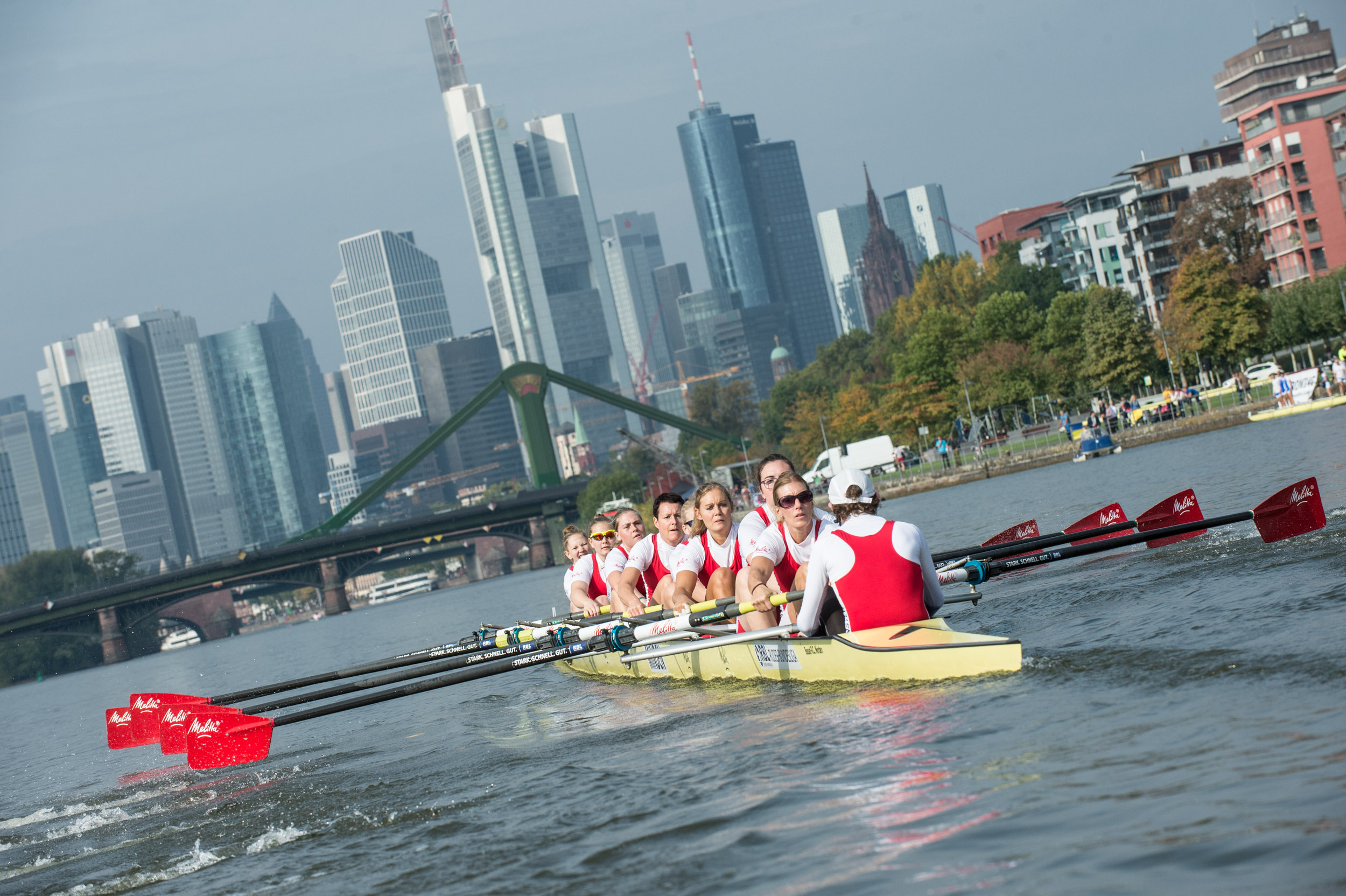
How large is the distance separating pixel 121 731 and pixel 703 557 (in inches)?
310

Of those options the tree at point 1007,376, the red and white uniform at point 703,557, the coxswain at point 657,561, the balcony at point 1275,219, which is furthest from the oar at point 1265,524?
the balcony at point 1275,219

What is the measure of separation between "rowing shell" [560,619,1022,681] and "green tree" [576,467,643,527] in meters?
97.2

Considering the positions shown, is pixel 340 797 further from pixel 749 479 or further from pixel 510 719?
pixel 749 479

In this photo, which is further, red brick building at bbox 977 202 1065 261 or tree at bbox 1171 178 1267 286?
red brick building at bbox 977 202 1065 261

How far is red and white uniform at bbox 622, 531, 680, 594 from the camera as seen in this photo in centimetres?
1308

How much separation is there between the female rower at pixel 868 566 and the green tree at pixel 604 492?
99057mm

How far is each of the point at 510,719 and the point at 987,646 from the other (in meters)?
7.20

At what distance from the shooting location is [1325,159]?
77438mm

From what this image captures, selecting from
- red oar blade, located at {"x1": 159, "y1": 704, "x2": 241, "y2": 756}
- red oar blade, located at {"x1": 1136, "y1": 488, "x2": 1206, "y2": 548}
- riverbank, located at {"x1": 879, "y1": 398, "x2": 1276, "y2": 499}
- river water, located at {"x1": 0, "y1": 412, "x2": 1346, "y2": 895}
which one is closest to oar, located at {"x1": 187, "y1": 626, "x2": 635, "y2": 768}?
red oar blade, located at {"x1": 159, "y1": 704, "x2": 241, "y2": 756}

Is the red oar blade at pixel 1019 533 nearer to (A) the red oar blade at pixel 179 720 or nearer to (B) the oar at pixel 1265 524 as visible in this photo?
(B) the oar at pixel 1265 524

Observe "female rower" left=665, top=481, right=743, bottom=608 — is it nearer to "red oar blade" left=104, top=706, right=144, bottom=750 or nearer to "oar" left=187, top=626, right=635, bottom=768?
"oar" left=187, top=626, right=635, bottom=768

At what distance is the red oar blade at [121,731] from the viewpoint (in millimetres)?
14617

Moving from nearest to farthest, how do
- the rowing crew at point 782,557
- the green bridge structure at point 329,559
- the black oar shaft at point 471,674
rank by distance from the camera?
the rowing crew at point 782,557 → the black oar shaft at point 471,674 → the green bridge structure at point 329,559

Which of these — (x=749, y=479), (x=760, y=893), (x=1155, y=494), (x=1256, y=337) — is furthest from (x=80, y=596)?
(x=760, y=893)
